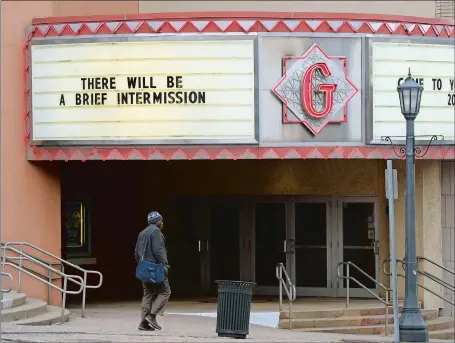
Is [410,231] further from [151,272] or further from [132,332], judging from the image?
[132,332]

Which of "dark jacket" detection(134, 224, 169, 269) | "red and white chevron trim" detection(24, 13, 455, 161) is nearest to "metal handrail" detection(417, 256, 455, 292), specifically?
"red and white chevron trim" detection(24, 13, 455, 161)

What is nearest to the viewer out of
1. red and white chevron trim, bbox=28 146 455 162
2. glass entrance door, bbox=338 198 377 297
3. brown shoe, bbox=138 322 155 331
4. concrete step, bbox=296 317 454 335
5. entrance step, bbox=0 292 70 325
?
brown shoe, bbox=138 322 155 331

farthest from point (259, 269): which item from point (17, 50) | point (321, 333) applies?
point (17, 50)

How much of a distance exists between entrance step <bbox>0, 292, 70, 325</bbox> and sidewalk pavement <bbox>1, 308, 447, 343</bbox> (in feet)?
0.89

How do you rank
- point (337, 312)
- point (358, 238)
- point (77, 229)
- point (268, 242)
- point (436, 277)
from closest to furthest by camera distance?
point (337, 312), point (436, 277), point (358, 238), point (268, 242), point (77, 229)

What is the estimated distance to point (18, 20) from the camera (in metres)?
21.7

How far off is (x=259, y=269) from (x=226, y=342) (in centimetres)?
971

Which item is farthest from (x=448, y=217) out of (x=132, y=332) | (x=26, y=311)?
(x=26, y=311)

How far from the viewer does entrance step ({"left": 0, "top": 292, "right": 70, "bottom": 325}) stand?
1842 cm

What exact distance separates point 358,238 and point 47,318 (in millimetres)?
9310

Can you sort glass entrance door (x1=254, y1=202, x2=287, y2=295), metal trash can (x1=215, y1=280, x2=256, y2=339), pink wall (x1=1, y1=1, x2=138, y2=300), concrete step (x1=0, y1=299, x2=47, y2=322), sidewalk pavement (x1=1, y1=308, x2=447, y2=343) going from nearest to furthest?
sidewalk pavement (x1=1, y1=308, x2=447, y2=343) → metal trash can (x1=215, y1=280, x2=256, y2=339) → concrete step (x1=0, y1=299, x2=47, y2=322) → pink wall (x1=1, y1=1, x2=138, y2=300) → glass entrance door (x1=254, y1=202, x2=287, y2=295)

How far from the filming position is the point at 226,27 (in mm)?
20797

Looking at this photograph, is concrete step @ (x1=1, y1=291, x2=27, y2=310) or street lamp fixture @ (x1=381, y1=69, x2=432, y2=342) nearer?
street lamp fixture @ (x1=381, y1=69, x2=432, y2=342)

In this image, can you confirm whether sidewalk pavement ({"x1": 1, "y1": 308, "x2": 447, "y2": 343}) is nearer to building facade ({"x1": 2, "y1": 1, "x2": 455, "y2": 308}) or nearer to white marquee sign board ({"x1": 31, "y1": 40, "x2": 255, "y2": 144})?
building facade ({"x1": 2, "y1": 1, "x2": 455, "y2": 308})
